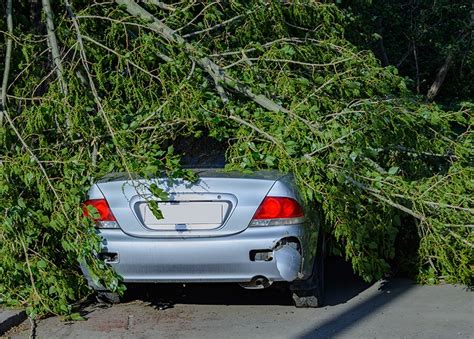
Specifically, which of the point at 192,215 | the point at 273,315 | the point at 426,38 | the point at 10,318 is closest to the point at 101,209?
the point at 192,215

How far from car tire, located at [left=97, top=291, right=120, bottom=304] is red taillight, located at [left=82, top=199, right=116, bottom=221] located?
0.76m

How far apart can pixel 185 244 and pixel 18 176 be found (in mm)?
1457

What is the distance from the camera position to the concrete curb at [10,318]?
20.2ft

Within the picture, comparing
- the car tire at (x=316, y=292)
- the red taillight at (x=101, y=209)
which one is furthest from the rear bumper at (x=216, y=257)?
the car tire at (x=316, y=292)

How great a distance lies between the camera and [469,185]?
6.56 metres

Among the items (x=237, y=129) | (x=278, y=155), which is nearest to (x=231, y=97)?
(x=237, y=129)

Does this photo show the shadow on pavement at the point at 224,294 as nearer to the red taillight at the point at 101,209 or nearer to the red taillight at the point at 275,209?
the red taillight at the point at 275,209

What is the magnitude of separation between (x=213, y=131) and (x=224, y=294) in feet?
4.79

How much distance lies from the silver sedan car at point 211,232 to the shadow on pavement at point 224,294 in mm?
767

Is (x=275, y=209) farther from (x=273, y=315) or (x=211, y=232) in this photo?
(x=273, y=315)

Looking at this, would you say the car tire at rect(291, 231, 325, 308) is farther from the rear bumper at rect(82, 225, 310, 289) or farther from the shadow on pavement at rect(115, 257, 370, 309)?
the rear bumper at rect(82, 225, 310, 289)

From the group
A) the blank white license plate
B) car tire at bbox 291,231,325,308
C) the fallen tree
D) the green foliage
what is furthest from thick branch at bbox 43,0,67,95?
the green foliage

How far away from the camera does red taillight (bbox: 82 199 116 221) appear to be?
245 inches

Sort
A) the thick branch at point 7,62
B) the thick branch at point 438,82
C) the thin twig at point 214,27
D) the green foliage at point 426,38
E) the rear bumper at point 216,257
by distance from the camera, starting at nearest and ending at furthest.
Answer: the rear bumper at point 216,257 < the thick branch at point 7,62 < the thin twig at point 214,27 < the green foliage at point 426,38 < the thick branch at point 438,82
